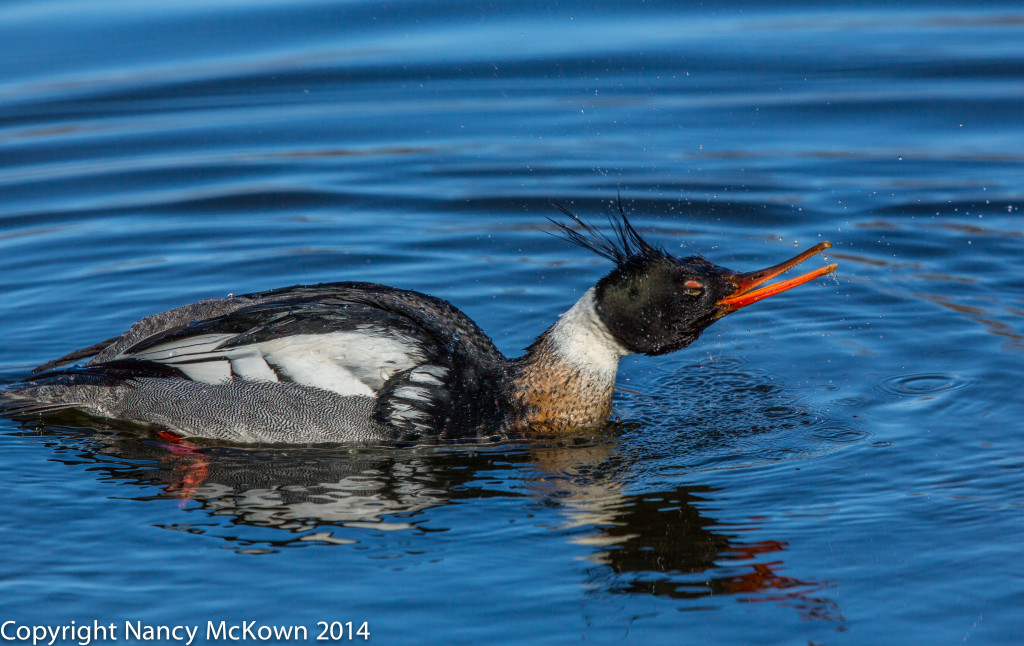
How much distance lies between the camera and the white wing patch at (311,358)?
281 inches

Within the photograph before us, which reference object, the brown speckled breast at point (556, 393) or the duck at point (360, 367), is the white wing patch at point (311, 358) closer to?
the duck at point (360, 367)

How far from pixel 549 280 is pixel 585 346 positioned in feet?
7.73

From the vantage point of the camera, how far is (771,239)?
10.4 m

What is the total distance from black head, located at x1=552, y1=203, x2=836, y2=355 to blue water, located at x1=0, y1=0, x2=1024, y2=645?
0.58 meters

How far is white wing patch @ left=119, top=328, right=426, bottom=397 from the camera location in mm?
7129

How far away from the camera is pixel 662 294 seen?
23.6 feet

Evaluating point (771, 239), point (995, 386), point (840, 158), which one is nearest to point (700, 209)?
point (771, 239)

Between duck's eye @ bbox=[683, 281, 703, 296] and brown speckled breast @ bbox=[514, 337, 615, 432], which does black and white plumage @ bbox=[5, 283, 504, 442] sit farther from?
duck's eye @ bbox=[683, 281, 703, 296]

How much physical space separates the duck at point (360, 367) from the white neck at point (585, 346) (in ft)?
0.04

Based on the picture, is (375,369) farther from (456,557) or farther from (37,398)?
(37,398)

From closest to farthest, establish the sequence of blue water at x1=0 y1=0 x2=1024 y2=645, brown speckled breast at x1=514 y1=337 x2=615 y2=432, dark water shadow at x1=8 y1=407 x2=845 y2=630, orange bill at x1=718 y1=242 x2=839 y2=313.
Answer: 1. blue water at x1=0 y1=0 x2=1024 y2=645
2. dark water shadow at x1=8 y1=407 x2=845 y2=630
3. orange bill at x1=718 y1=242 x2=839 y2=313
4. brown speckled breast at x1=514 y1=337 x2=615 y2=432

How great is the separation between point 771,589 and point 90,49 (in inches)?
451

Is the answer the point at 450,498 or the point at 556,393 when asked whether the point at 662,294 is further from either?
the point at 450,498

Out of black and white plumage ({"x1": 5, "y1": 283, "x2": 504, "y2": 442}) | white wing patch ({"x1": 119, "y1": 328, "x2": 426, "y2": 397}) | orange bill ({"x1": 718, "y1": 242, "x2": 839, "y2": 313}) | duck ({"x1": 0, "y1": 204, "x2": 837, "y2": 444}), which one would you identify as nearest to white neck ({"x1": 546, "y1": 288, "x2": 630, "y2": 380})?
duck ({"x1": 0, "y1": 204, "x2": 837, "y2": 444})
